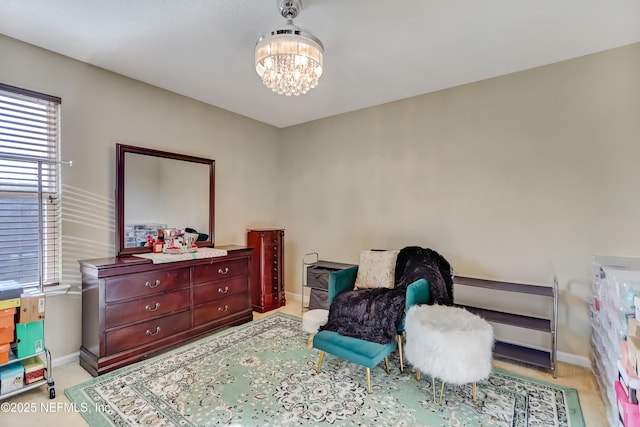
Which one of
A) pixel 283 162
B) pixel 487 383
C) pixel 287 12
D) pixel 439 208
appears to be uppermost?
pixel 287 12

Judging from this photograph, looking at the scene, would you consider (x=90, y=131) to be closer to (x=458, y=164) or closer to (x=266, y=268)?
(x=266, y=268)

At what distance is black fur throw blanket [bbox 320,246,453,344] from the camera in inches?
101

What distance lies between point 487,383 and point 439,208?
5.90 ft

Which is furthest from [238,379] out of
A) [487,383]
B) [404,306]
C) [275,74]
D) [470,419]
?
[275,74]

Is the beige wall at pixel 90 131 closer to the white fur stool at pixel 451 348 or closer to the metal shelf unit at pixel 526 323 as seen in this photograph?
the white fur stool at pixel 451 348

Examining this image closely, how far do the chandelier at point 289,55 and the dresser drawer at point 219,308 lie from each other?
2.48 metres

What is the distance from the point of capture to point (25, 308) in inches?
85.8

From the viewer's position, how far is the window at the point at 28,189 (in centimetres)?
249

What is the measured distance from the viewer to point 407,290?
2.56 metres

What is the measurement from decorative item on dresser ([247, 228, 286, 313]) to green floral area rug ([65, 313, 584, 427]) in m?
1.36

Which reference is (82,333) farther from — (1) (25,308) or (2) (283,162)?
(2) (283,162)

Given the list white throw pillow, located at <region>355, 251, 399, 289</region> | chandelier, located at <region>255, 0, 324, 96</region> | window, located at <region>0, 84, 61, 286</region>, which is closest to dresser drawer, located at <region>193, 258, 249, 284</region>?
window, located at <region>0, 84, 61, 286</region>

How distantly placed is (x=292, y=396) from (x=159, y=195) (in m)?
2.51

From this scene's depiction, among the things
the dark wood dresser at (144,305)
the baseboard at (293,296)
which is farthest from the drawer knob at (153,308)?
the baseboard at (293,296)
